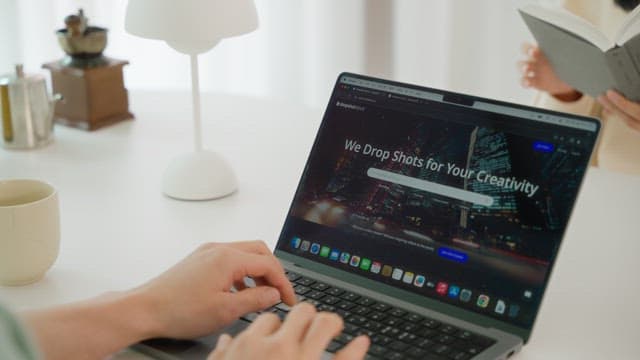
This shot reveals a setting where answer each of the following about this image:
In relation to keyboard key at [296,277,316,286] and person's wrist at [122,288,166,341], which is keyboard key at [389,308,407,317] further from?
person's wrist at [122,288,166,341]

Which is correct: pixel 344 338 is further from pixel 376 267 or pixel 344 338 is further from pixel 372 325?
pixel 376 267

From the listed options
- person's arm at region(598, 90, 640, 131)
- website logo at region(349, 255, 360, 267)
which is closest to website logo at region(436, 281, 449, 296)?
website logo at region(349, 255, 360, 267)

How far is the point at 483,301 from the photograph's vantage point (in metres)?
0.95

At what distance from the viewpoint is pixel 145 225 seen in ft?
4.18

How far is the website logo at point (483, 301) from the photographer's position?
950 mm

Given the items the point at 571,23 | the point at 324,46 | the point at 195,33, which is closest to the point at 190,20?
the point at 195,33

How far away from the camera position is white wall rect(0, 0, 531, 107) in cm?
257

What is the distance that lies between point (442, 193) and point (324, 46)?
173cm

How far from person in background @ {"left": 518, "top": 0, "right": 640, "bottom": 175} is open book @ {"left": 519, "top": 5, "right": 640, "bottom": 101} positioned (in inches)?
6.3

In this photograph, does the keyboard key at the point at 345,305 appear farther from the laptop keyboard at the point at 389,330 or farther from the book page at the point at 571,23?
the book page at the point at 571,23

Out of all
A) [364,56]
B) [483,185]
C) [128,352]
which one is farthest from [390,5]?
[128,352]

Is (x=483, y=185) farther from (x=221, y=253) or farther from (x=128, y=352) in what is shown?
(x=128, y=352)

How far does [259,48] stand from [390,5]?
1.42ft

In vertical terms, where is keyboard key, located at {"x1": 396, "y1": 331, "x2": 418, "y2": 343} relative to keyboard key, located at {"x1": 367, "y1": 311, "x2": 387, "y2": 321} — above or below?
above
